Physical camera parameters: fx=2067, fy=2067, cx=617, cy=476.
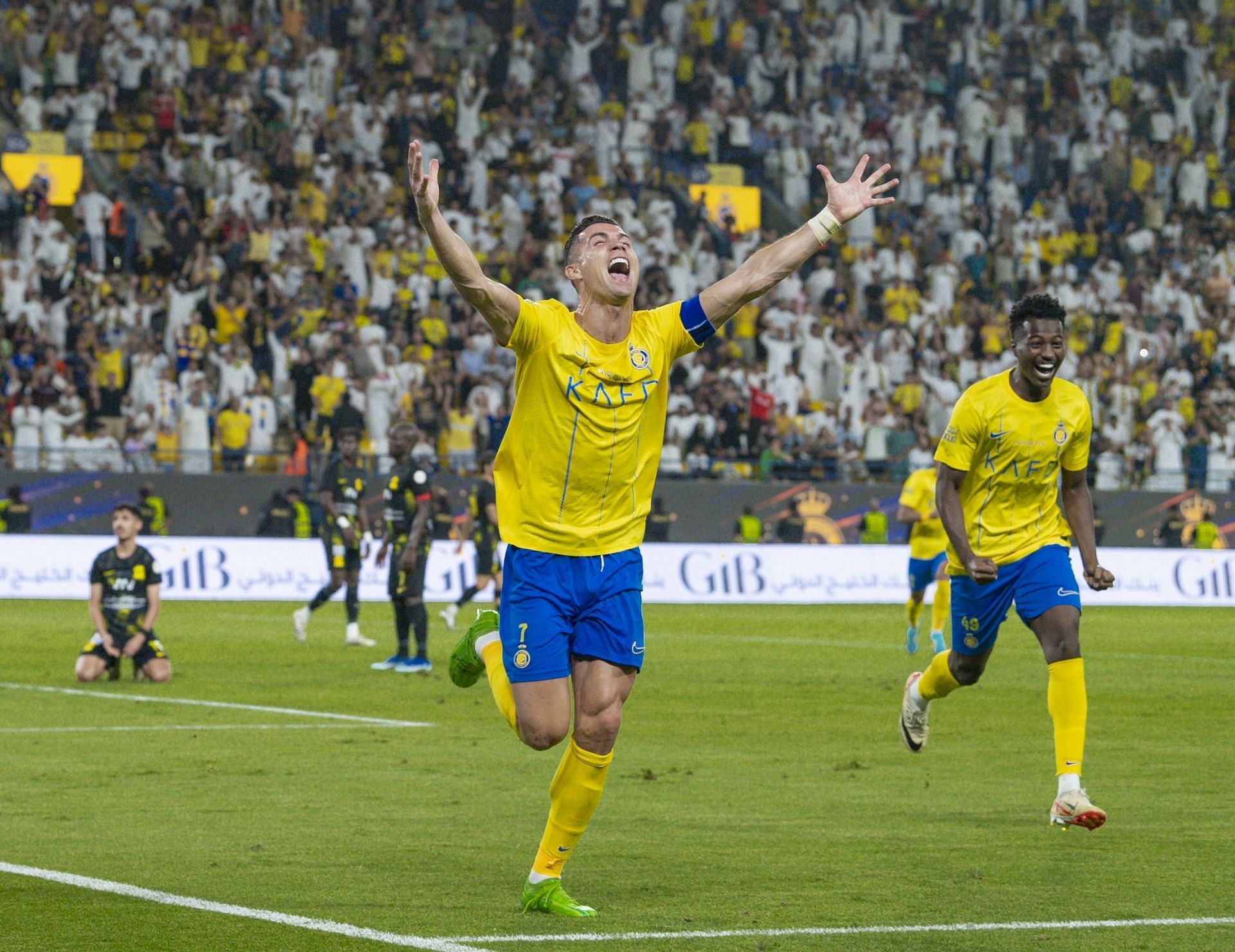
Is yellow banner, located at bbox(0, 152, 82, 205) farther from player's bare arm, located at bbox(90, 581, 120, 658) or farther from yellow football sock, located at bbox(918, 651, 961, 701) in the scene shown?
yellow football sock, located at bbox(918, 651, 961, 701)

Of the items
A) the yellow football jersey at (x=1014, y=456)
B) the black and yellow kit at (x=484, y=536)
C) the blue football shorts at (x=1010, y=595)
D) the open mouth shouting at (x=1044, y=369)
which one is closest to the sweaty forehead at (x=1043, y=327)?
the open mouth shouting at (x=1044, y=369)

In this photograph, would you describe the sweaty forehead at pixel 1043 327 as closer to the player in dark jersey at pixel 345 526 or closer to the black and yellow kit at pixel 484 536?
the player in dark jersey at pixel 345 526

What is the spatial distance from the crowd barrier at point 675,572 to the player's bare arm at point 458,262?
17.8 metres

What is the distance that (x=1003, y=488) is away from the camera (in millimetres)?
10352

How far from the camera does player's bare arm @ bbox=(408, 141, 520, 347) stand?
23.1 ft

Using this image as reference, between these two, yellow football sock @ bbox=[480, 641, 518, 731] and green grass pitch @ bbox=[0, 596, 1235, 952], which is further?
yellow football sock @ bbox=[480, 641, 518, 731]

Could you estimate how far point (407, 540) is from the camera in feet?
60.8

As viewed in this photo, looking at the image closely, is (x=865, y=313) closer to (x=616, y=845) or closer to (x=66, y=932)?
(x=616, y=845)

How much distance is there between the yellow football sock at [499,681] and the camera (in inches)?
309

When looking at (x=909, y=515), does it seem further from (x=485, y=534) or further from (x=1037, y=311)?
(x=1037, y=311)

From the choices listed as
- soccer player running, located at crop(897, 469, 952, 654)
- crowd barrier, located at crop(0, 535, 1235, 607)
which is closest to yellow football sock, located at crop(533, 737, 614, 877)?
soccer player running, located at crop(897, 469, 952, 654)

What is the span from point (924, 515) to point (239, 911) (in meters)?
14.2

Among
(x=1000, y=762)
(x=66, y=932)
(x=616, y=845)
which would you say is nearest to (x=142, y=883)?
(x=66, y=932)

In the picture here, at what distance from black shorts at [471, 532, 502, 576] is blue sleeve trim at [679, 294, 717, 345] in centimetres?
1581
